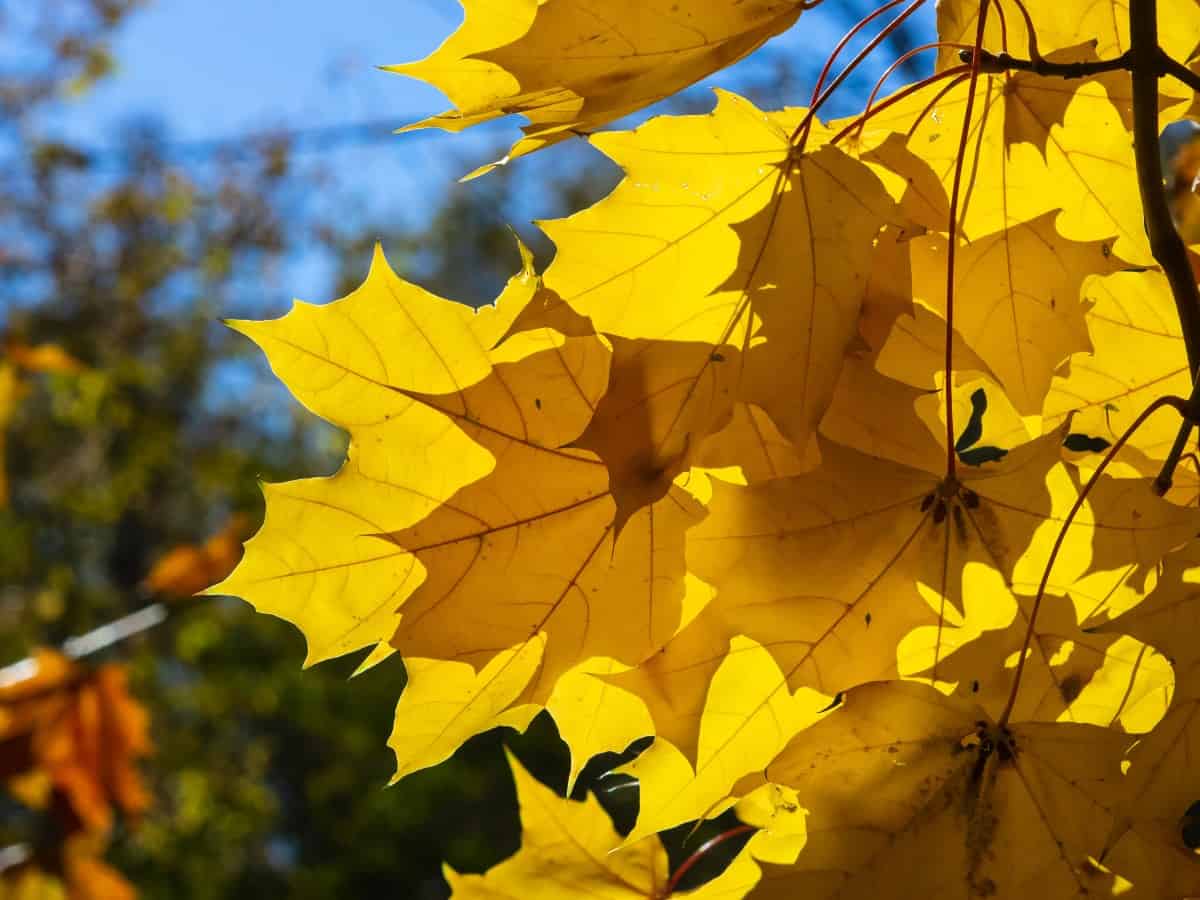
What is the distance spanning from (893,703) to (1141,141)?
26 cm

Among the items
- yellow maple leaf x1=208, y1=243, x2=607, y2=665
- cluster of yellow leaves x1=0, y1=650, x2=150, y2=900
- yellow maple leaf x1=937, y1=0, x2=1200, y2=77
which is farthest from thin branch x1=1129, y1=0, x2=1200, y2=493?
cluster of yellow leaves x1=0, y1=650, x2=150, y2=900

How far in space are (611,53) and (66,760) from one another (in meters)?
2.29

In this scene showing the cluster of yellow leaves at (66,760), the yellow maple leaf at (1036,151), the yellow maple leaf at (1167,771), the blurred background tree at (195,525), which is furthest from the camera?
the blurred background tree at (195,525)

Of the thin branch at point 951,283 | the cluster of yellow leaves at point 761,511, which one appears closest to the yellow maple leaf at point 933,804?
the cluster of yellow leaves at point 761,511

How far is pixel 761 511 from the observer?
507 millimetres

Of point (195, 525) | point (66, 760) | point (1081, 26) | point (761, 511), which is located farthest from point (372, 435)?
point (195, 525)

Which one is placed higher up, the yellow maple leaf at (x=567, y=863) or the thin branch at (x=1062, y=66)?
the thin branch at (x=1062, y=66)

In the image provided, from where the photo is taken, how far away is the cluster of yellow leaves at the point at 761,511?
1.60 ft

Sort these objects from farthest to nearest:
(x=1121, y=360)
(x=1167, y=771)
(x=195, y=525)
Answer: (x=195, y=525)
(x=1121, y=360)
(x=1167, y=771)

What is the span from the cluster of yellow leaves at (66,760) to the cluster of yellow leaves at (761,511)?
6.61 ft

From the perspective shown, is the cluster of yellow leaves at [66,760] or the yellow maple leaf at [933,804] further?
the cluster of yellow leaves at [66,760]

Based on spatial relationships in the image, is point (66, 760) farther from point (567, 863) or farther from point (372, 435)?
point (372, 435)

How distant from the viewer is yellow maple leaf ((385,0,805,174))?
0.50 meters

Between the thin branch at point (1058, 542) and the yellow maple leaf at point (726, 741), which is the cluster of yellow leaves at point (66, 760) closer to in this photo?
the yellow maple leaf at point (726, 741)
